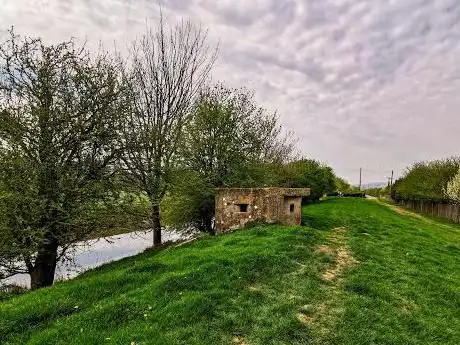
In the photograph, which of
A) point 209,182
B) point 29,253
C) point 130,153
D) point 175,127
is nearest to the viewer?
point 29,253

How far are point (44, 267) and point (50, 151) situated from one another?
436 centimetres

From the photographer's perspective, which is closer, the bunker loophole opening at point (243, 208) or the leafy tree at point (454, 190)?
the bunker loophole opening at point (243, 208)

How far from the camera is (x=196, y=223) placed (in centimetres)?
2114

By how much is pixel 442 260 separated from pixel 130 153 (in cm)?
1338

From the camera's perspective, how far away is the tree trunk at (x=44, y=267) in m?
13.8

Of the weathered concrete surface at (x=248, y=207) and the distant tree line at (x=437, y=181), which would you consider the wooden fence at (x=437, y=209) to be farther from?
the weathered concrete surface at (x=248, y=207)

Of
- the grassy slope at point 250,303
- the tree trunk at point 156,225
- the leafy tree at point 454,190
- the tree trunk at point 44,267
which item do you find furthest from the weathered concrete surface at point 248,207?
the leafy tree at point 454,190

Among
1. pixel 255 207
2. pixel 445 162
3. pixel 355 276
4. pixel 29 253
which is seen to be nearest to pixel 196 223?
pixel 255 207

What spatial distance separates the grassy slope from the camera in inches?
283

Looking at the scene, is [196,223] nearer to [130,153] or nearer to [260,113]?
[130,153]

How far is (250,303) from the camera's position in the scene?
8453 millimetres

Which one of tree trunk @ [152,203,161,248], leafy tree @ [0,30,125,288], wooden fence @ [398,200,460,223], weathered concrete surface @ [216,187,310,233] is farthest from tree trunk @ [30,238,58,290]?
wooden fence @ [398,200,460,223]

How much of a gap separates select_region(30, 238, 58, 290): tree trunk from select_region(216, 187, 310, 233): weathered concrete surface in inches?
271

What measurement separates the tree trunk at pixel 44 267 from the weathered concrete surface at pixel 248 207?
6.89 metres
